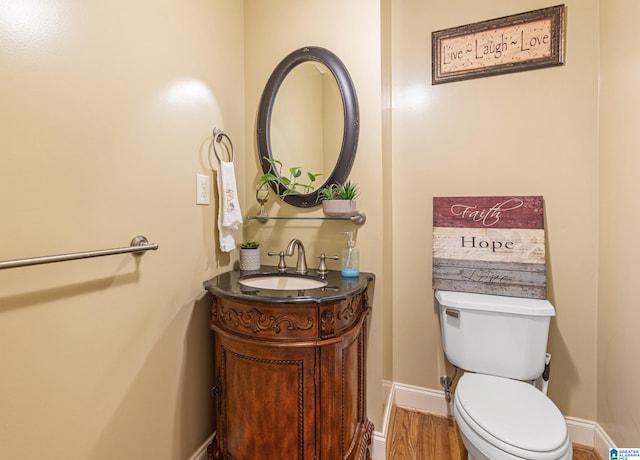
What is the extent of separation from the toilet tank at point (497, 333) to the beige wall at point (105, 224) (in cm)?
121

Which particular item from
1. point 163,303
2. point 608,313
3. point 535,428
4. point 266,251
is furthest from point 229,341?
point 608,313

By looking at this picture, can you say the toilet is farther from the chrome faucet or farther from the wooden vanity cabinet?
the chrome faucet

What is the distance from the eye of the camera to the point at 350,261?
139 centimetres

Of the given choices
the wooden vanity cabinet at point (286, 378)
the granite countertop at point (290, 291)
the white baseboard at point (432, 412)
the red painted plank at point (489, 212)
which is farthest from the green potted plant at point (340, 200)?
the white baseboard at point (432, 412)

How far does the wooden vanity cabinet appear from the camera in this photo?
1068 mm

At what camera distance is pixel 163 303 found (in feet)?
3.84

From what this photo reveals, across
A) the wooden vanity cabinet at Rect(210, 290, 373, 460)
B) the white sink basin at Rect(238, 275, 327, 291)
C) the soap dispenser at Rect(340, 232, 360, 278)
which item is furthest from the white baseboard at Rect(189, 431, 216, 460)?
the soap dispenser at Rect(340, 232, 360, 278)

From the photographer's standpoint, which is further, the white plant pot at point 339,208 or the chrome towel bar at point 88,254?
the white plant pot at point 339,208

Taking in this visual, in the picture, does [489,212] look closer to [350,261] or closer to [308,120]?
[350,261]

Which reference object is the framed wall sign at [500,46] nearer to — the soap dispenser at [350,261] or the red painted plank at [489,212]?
the red painted plank at [489,212]

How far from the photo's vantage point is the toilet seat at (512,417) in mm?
952

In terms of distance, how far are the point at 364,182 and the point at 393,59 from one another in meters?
0.84

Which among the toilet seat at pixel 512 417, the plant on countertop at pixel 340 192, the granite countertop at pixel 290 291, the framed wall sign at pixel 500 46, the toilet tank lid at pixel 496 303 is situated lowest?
the toilet seat at pixel 512 417

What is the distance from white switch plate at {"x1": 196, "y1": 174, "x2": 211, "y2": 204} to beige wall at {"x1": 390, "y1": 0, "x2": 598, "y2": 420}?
3.39 feet
